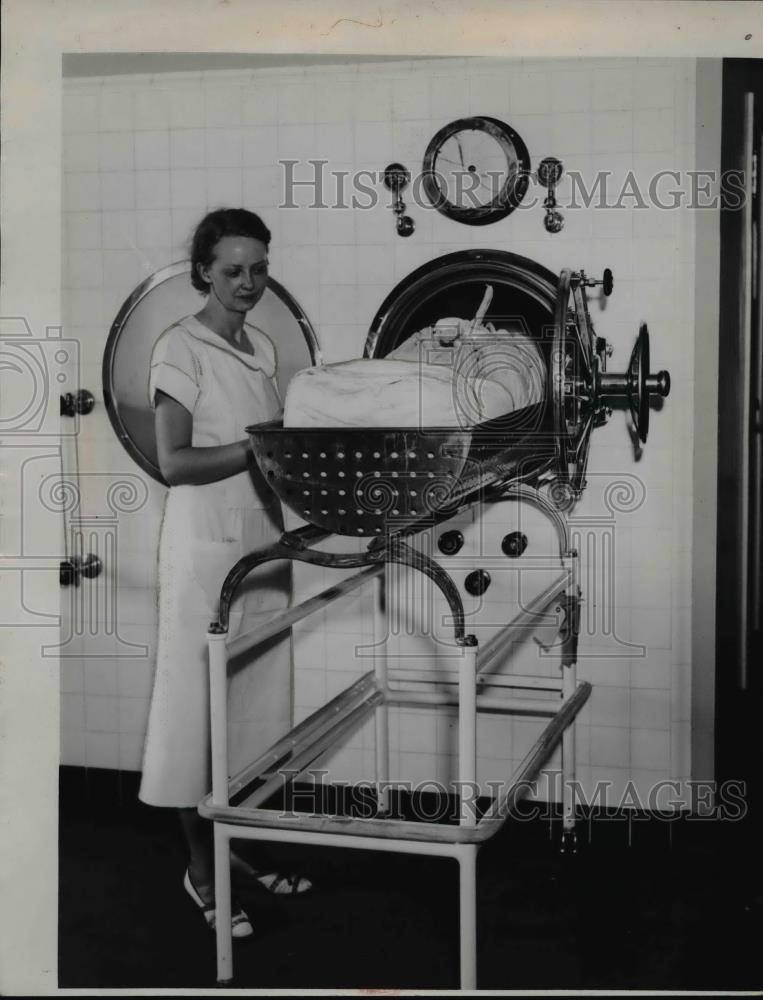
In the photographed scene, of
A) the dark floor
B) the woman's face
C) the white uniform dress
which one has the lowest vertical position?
the dark floor

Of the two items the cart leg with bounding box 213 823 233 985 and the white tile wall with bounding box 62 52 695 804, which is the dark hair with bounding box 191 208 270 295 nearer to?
the white tile wall with bounding box 62 52 695 804

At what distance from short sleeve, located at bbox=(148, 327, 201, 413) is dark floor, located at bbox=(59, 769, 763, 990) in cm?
84

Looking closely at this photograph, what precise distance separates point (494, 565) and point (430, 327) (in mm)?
612

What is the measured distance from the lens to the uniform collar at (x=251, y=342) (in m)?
2.25

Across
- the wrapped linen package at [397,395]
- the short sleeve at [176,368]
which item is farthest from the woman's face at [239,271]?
the wrapped linen package at [397,395]

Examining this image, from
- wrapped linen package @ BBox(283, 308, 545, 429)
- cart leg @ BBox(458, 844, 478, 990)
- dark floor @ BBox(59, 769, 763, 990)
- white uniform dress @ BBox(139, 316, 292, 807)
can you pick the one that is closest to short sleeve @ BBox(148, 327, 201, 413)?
white uniform dress @ BBox(139, 316, 292, 807)

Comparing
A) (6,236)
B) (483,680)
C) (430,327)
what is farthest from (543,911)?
(6,236)

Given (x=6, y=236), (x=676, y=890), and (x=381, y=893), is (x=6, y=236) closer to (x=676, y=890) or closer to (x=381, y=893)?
(x=381, y=893)

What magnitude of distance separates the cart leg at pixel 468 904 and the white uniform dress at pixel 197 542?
2.35 feet

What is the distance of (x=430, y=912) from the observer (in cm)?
213

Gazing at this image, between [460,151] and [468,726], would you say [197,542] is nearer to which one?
[468,726]

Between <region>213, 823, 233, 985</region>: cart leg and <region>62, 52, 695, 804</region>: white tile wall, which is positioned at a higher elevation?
<region>62, 52, 695, 804</region>: white tile wall

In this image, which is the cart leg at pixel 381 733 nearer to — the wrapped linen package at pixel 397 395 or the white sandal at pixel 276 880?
the white sandal at pixel 276 880

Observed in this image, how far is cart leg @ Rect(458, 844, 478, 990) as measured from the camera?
1685 millimetres
